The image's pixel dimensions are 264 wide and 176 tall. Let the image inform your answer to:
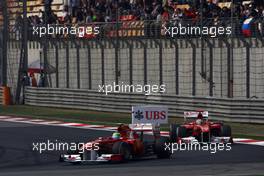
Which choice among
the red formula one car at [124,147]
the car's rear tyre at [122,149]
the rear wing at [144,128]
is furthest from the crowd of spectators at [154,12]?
the car's rear tyre at [122,149]

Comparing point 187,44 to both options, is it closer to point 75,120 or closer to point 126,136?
point 75,120

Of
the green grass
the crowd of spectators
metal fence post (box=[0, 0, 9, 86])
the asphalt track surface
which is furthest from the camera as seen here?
metal fence post (box=[0, 0, 9, 86])

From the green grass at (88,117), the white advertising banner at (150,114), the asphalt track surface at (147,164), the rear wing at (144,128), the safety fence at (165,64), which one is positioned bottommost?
the green grass at (88,117)

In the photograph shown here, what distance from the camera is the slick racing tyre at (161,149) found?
788 inches

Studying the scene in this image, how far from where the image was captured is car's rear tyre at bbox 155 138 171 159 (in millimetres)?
20016

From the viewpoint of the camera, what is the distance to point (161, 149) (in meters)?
20.1

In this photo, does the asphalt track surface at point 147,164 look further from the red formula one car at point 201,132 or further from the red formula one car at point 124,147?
the red formula one car at point 201,132

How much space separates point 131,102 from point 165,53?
232 cm

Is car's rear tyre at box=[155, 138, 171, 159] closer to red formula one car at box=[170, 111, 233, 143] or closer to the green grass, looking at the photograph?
red formula one car at box=[170, 111, 233, 143]

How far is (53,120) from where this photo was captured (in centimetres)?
3275

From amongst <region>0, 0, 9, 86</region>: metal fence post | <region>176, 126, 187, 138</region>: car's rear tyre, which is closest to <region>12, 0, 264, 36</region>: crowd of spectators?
<region>0, 0, 9, 86</region>: metal fence post

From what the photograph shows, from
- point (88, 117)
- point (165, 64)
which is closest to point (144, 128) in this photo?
point (165, 64)

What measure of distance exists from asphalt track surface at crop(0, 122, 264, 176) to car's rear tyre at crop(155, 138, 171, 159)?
0.23m

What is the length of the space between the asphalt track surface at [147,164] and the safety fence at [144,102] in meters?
5.72
